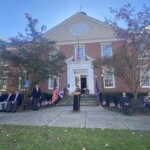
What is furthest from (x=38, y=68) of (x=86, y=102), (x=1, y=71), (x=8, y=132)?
(x=8, y=132)

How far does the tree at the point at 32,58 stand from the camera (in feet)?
46.5

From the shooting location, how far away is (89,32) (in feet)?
72.1

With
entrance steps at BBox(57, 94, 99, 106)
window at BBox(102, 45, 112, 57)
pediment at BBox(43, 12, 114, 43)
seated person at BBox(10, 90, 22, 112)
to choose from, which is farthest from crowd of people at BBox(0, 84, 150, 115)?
pediment at BBox(43, 12, 114, 43)

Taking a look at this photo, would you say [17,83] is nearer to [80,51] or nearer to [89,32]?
[80,51]

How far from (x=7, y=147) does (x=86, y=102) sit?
12602 millimetres

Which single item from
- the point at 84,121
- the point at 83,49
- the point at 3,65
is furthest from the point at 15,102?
the point at 83,49

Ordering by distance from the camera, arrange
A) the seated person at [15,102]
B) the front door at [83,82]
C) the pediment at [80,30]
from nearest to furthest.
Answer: the seated person at [15,102], the front door at [83,82], the pediment at [80,30]

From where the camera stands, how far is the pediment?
21.8 meters

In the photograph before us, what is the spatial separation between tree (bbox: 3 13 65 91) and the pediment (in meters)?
7.20

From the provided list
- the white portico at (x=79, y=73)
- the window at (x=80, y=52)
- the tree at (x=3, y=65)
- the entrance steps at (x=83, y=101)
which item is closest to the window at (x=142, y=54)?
the entrance steps at (x=83, y=101)

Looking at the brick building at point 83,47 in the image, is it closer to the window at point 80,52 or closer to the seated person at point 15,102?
the window at point 80,52

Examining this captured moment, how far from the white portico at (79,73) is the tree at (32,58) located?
565 centimetres

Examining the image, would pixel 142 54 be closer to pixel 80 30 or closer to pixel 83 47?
pixel 83 47

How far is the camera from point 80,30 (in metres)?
22.3
